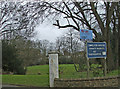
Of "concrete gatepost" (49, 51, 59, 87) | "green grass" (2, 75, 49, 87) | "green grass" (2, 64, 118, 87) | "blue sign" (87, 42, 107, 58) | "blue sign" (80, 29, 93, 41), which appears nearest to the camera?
"concrete gatepost" (49, 51, 59, 87)

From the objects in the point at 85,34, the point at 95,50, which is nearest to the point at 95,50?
the point at 95,50

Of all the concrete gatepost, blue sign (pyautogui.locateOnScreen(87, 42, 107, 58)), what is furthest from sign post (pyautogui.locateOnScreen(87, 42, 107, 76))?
the concrete gatepost

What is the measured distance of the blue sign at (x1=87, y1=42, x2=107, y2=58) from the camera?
9.24 meters

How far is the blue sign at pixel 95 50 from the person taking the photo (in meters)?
9.24

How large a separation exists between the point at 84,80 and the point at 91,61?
6.32 meters

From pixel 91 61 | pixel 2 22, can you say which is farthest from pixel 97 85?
pixel 2 22

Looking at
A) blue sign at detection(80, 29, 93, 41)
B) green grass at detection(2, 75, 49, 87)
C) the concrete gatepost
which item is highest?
blue sign at detection(80, 29, 93, 41)

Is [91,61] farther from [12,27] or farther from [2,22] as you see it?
[2,22]

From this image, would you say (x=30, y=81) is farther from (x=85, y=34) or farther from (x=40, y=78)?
(x=85, y=34)

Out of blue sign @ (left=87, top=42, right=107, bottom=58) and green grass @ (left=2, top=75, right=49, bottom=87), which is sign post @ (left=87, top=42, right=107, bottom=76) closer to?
blue sign @ (left=87, top=42, right=107, bottom=58)

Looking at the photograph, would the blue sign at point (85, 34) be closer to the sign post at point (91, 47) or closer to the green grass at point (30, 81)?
the sign post at point (91, 47)

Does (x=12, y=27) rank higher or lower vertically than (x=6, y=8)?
lower

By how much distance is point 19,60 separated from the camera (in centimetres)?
2316

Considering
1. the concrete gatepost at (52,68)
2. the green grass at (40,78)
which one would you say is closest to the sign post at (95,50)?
the green grass at (40,78)
